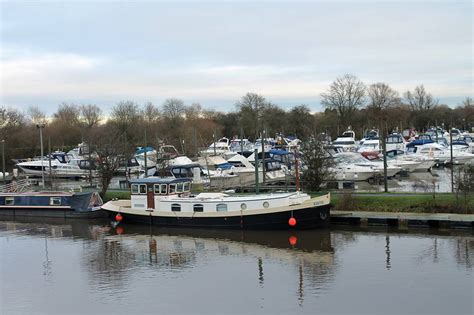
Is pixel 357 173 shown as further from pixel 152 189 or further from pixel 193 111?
pixel 193 111

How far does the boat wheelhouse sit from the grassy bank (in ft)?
11.4

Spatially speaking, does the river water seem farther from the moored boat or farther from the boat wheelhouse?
the moored boat

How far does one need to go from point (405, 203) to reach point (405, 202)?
140mm

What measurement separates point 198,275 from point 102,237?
12.0m

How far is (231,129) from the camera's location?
395 feet

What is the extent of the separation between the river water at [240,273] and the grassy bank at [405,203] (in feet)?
8.75

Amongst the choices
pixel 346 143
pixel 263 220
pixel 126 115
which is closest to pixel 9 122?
pixel 126 115

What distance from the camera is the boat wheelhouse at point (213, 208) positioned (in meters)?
33.2

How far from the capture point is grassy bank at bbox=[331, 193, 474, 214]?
3306 cm

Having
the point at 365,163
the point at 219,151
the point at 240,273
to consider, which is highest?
the point at 219,151

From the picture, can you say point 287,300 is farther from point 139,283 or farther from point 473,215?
point 473,215

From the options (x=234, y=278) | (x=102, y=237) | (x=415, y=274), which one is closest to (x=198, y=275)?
(x=234, y=278)

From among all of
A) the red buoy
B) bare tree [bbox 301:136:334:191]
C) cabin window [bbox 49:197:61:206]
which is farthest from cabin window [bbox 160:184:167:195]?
cabin window [bbox 49:197:61:206]

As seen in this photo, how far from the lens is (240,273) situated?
2550 cm
